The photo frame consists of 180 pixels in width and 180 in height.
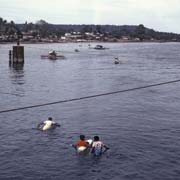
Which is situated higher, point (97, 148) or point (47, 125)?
point (97, 148)

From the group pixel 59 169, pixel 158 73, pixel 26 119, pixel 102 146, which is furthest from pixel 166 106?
pixel 158 73

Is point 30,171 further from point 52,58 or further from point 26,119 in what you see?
point 52,58

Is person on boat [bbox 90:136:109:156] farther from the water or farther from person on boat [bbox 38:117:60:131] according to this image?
person on boat [bbox 38:117:60:131]

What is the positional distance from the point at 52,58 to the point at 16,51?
2887cm

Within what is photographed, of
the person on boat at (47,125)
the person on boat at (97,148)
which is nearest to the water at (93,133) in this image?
the person on boat at (97,148)

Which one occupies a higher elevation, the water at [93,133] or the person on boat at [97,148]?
the person on boat at [97,148]

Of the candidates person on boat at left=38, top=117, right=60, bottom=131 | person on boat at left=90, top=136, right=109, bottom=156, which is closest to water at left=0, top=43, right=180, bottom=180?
person on boat at left=90, top=136, right=109, bottom=156

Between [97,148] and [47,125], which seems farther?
[47,125]

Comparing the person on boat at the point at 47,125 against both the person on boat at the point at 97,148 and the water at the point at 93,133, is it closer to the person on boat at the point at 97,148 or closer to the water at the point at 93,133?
the water at the point at 93,133

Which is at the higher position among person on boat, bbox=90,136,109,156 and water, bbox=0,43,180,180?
person on boat, bbox=90,136,109,156

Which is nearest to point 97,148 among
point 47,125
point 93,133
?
point 93,133

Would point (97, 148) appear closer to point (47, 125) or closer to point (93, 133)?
point (93, 133)

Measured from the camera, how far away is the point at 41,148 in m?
37.9

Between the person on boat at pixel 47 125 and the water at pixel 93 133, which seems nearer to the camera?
the water at pixel 93 133
